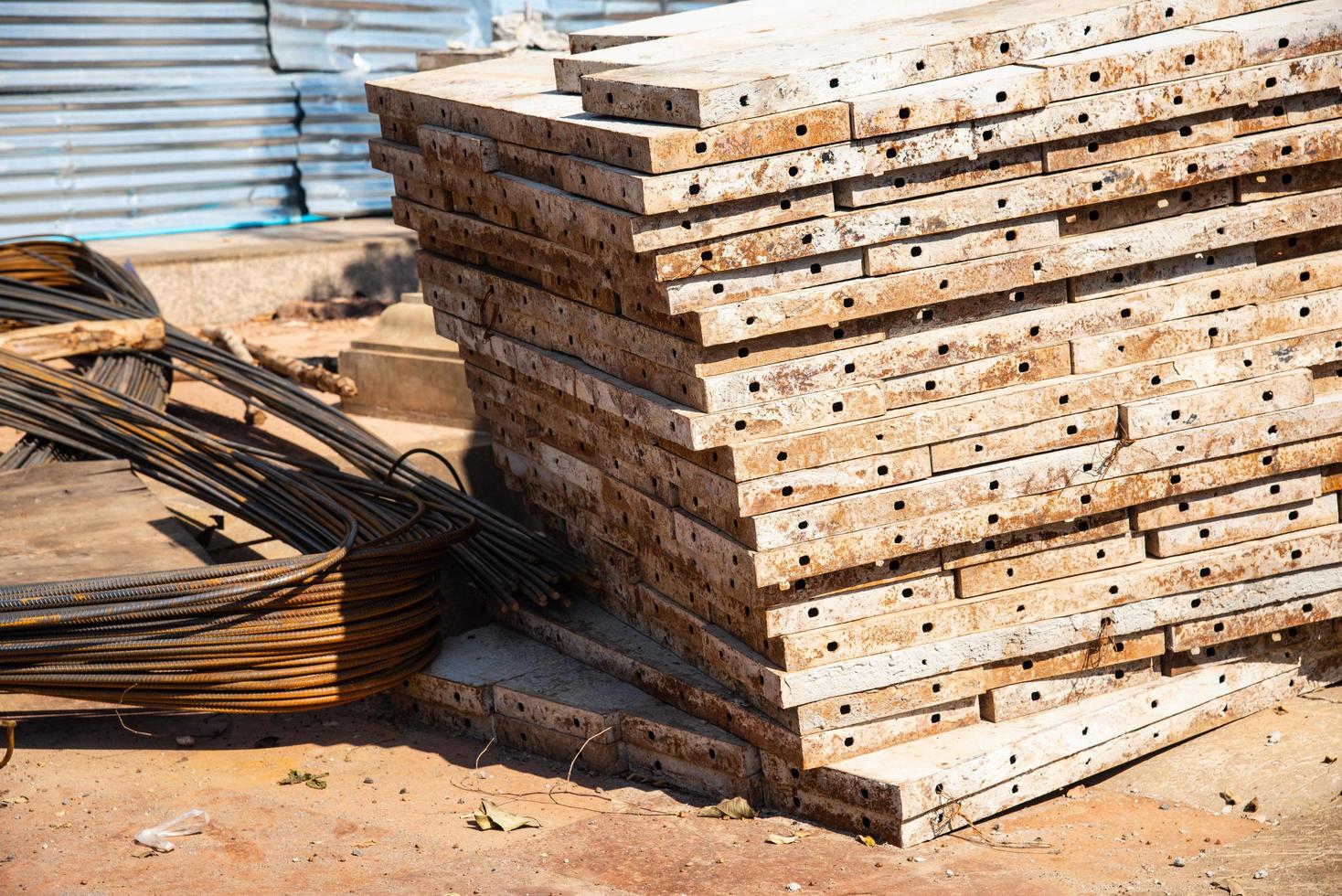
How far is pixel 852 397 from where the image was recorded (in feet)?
15.0

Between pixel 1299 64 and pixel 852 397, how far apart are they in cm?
171

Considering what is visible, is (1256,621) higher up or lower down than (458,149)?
lower down

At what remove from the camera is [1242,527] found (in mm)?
5066

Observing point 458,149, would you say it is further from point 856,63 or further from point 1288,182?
point 1288,182

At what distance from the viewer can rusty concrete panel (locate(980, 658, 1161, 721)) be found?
495 centimetres

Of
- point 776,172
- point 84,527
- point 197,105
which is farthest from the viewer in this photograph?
point 197,105

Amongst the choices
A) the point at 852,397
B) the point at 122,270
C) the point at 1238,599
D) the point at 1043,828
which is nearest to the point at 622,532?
the point at 852,397

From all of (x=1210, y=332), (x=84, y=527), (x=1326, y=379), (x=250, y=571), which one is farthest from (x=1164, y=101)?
(x=84, y=527)

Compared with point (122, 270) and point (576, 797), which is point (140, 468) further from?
point (576, 797)

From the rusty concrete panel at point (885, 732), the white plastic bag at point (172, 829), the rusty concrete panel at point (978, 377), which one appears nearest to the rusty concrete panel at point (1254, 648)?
the rusty concrete panel at point (885, 732)

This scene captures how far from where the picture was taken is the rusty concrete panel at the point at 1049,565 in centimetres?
486

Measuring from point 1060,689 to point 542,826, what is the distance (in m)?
1.76

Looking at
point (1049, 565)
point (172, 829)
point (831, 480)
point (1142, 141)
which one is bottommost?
point (172, 829)

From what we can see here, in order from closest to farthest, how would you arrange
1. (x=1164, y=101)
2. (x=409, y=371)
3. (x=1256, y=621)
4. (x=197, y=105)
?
1. (x=1164, y=101)
2. (x=1256, y=621)
3. (x=409, y=371)
4. (x=197, y=105)
